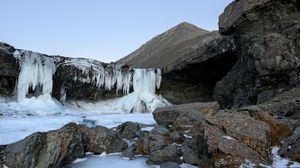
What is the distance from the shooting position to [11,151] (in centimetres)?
665

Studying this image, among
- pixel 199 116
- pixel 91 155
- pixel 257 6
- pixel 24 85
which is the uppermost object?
pixel 257 6

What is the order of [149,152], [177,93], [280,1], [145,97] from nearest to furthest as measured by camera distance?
[149,152], [280,1], [145,97], [177,93]

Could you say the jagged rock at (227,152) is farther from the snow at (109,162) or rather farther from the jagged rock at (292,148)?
the snow at (109,162)

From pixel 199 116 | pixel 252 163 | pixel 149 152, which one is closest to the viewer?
pixel 252 163

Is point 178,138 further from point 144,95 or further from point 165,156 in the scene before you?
point 144,95

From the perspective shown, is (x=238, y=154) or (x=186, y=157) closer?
(x=238, y=154)

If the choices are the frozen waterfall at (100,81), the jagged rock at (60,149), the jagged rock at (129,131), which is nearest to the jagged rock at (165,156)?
the jagged rock at (60,149)

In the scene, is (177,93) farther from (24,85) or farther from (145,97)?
(24,85)

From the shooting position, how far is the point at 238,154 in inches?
215

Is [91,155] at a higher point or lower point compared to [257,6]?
lower

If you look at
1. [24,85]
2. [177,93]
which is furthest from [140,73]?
[24,85]

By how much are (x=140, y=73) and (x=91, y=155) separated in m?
15.4

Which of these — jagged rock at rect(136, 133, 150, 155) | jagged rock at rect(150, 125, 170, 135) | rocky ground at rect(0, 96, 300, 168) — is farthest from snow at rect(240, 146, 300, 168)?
jagged rock at rect(150, 125, 170, 135)

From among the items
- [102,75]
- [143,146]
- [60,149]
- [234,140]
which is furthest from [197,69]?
[234,140]
